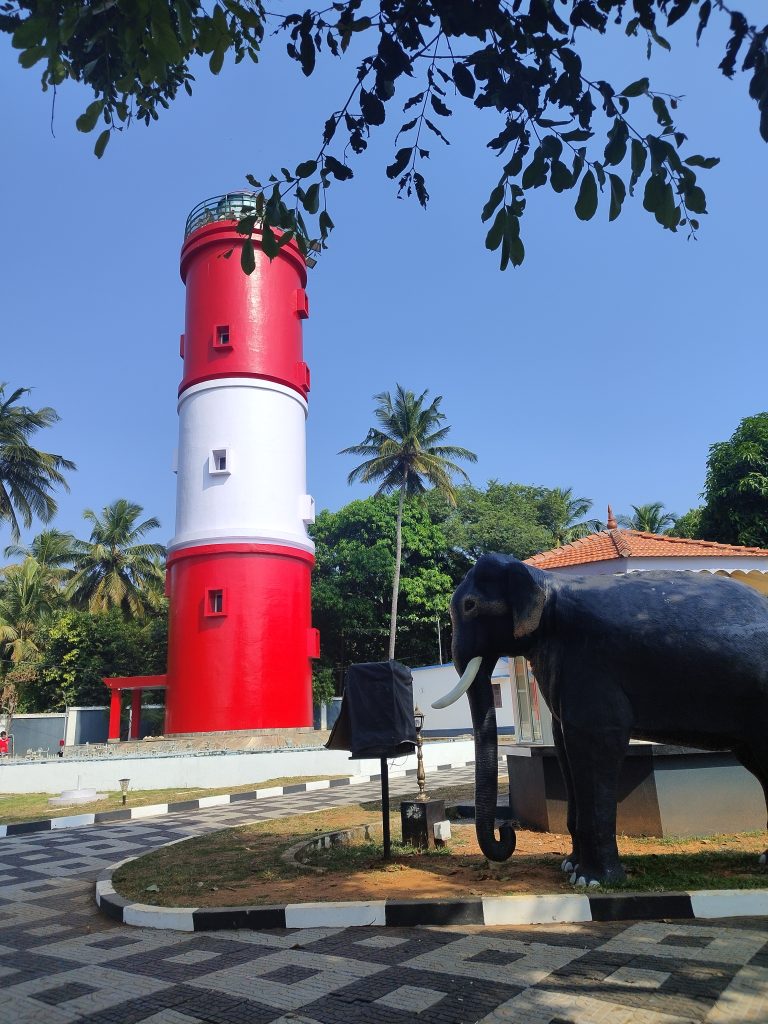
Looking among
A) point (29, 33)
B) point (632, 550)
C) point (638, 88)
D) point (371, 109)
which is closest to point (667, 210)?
point (638, 88)

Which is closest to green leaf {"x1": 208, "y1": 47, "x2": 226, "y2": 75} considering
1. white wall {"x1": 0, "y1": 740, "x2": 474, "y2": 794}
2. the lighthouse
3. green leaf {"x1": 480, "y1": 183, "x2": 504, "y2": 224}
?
green leaf {"x1": 480, "y1": 183, "x2": 504, "y2": 224}

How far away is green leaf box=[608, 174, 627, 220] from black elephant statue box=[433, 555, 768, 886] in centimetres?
345

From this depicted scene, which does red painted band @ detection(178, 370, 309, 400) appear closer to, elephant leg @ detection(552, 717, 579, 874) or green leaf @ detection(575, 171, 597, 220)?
elephant leg @ detection(552, 717, 579, 874)

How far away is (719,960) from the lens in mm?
3762

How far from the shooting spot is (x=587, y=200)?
3121mm

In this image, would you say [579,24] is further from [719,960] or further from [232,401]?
[232,401]

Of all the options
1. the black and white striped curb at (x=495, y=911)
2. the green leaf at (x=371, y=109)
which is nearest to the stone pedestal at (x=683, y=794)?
the black and white striped curb at (x=495, y=911)

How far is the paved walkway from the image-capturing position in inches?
130

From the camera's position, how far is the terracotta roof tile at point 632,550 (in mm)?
10633

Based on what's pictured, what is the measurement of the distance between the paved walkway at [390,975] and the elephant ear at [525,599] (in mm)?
2140

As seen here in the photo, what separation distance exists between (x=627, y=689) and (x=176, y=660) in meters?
18.6

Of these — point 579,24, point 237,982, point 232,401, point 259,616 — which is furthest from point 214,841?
point 232,401

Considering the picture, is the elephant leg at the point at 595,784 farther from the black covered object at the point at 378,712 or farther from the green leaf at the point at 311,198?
the green leaf at the point at 311,198

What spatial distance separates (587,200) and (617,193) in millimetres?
144
